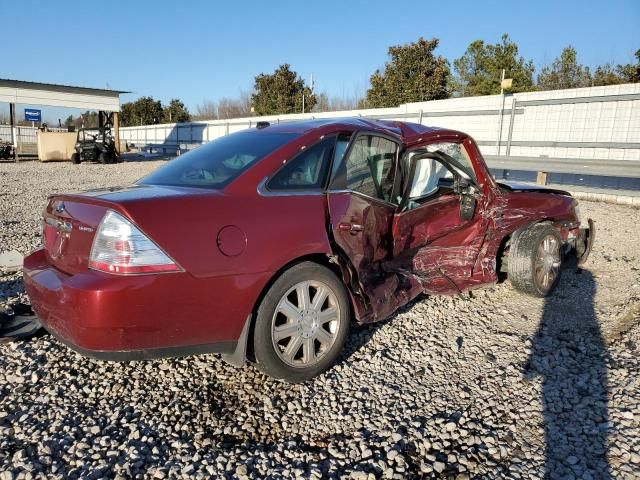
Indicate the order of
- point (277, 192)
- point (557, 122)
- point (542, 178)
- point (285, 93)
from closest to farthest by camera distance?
point (277, 192)
point (542, 178)
point (557, 122)
point (285, 93)

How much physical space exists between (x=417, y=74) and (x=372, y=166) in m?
27.5

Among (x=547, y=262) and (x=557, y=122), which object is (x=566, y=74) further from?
(x=547, y=262)

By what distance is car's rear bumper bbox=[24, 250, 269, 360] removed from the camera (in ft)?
7.97

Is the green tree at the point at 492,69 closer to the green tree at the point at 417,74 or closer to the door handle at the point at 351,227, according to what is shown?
the green tree at the point at 417,74

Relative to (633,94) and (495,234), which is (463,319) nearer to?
(495,234)

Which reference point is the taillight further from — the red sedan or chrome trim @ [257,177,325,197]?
chrome trim @ [257,177,325,197]

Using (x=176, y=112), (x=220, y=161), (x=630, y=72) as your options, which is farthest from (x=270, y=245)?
(x=176, y=112)

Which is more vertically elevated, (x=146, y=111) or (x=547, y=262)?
(x=146, y=111)

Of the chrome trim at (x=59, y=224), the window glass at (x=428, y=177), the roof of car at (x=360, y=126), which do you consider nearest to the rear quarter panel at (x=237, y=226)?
the chrome trim at (x=59, y=224)

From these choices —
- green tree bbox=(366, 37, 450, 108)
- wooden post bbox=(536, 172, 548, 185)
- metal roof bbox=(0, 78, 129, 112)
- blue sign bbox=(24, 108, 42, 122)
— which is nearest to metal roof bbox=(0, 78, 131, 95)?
metal roof bbox=(0, 78, 129, 112)

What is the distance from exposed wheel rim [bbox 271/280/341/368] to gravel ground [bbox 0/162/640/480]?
211mm

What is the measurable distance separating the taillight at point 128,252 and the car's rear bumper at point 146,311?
1.7 inches

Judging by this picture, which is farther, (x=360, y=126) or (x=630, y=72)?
(x=630, y=72)

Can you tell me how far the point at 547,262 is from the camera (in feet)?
15.6
